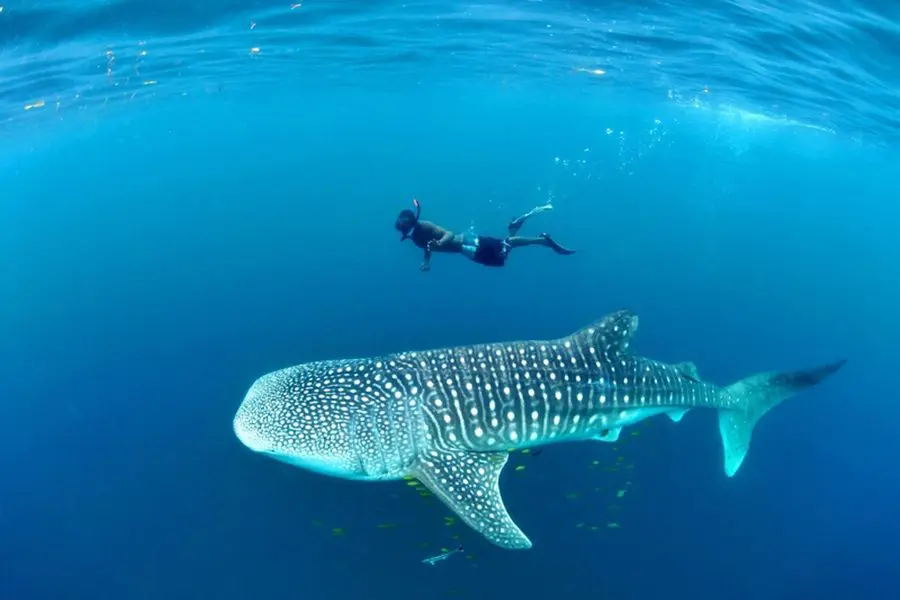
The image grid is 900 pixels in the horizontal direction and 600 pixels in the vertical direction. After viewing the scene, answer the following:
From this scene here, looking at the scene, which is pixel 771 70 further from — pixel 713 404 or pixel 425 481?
pixel 425 481

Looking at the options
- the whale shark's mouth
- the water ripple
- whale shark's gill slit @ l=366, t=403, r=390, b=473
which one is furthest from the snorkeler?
the water ripple

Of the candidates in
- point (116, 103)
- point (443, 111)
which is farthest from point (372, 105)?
point (116, 103)

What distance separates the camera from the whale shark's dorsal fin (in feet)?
24.9

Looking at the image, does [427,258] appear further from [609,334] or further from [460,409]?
[460,409]

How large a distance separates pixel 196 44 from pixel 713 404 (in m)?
22.0

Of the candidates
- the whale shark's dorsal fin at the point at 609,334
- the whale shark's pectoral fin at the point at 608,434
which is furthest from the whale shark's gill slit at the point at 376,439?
the whale shark's pectoral fin at the point at 608,434

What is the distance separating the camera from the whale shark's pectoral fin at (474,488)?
20.8 feet

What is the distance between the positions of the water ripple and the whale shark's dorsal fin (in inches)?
430

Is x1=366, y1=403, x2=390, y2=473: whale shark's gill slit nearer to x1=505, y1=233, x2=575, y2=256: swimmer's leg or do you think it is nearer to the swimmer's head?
the swimmer's head

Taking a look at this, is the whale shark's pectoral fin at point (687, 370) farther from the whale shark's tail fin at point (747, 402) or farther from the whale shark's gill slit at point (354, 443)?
the whale shark's gill slit at point (354, 443)

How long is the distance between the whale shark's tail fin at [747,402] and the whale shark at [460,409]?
4.92 feet

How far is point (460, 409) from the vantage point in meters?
6.91

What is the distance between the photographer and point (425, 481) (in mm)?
6637

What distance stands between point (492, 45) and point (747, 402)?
2007 cm
